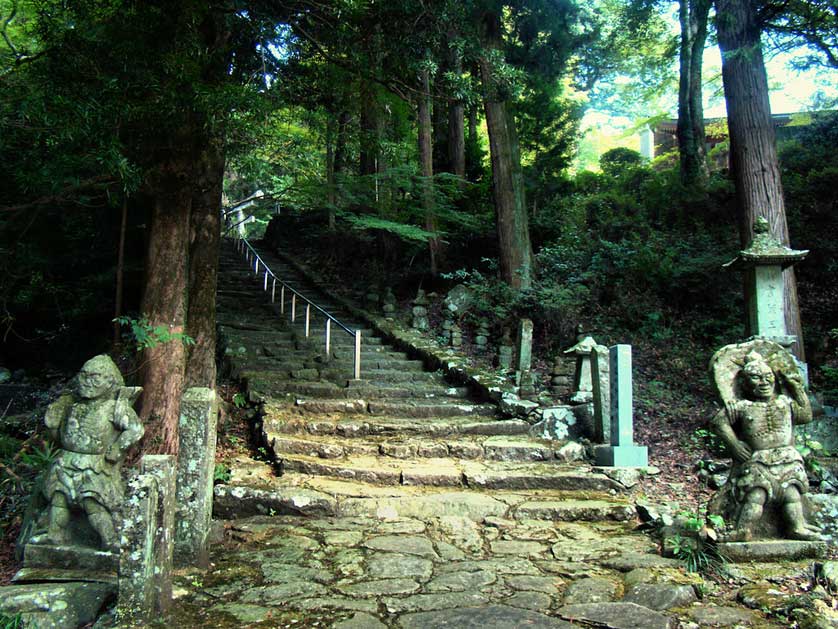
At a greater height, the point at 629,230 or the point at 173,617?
the point at 629,230

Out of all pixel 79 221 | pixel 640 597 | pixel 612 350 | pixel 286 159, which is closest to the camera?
pixel 640 597

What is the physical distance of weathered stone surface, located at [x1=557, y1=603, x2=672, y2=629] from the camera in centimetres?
334

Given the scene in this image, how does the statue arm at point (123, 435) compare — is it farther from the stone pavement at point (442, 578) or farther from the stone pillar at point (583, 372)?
the stone pillar at point (583, 372)

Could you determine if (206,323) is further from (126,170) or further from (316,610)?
(316,610)

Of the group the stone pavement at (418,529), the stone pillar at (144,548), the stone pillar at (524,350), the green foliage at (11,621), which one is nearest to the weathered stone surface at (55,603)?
the green foliage at (11,621)

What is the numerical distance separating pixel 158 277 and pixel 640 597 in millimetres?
5259

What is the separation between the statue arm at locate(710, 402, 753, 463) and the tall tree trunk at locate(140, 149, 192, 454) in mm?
4988

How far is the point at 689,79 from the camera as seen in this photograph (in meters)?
17.9

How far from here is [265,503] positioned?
5402 mm

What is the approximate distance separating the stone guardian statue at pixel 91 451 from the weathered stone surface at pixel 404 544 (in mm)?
1843

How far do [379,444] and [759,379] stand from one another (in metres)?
3.99

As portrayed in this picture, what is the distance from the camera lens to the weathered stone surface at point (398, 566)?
13.6 feet

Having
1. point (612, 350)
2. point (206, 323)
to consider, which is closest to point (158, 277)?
point (206, 323)

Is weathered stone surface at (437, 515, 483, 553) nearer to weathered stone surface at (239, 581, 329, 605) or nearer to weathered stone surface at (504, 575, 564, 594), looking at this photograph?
weathered stone surface at (504, 575, 564, 594)
